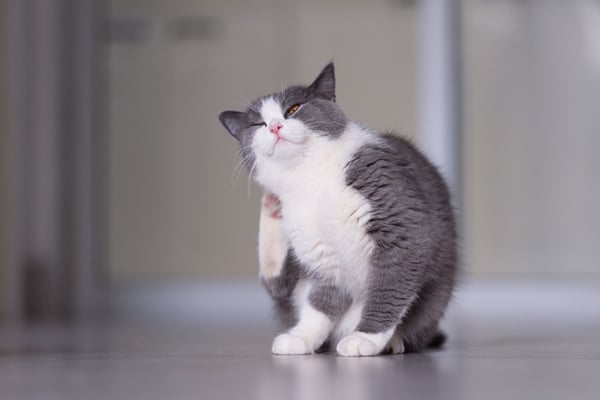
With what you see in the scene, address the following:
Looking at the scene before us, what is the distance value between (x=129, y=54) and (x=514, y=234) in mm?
1684

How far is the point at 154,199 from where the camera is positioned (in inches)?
146

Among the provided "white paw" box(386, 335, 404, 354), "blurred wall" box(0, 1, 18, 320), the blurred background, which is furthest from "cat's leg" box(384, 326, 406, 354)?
"blurred wall" box(0, 1, 18, 320)

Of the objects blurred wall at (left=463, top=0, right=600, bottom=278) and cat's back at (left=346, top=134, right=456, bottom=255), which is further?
blurred wall at (left=463, top=0, right=600, bottom=278)

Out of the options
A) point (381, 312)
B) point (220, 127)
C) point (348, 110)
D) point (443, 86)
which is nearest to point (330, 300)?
point (381, 312)

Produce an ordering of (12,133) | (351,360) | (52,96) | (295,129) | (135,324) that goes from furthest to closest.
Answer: (52,96) < (12,133) < (135,324) < (295,129) < (351,360)

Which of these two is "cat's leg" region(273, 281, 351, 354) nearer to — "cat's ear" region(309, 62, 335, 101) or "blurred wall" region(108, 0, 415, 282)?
"cat's ear" region(309, 62, 335, 101)

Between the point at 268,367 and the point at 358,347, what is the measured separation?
18 centimetres

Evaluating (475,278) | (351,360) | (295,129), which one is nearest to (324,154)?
(295,129)

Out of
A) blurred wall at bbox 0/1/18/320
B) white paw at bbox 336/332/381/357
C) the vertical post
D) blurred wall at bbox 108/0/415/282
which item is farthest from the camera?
blurred wall at bbox 108/0/415/282

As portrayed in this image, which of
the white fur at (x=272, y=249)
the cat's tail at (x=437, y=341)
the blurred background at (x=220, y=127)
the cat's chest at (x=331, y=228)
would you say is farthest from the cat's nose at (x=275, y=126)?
the blurred background at (x=220, y=127)

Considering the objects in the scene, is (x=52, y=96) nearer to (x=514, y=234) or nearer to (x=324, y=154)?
(x=514, y=234)

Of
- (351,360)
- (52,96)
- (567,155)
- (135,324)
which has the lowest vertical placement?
(135,324)

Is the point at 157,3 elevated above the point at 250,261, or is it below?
above

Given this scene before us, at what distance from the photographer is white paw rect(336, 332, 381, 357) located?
1.48 metres
